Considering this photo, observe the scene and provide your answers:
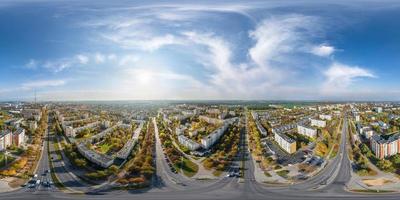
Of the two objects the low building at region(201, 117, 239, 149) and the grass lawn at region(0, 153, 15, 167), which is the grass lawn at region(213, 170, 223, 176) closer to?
the low building at region(201, 117, 239, 149)

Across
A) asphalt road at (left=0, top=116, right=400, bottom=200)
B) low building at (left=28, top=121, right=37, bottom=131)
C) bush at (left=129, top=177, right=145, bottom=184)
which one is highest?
Result: low building at (left=28, top=121, right=37, bottom=131)

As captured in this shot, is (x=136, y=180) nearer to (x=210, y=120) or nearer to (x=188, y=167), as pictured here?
(x=188, y=167)

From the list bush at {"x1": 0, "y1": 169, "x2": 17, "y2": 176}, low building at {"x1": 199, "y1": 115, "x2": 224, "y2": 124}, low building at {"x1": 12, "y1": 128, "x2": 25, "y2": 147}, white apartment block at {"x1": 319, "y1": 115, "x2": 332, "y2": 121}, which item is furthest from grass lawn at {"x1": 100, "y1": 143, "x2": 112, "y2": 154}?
white apartment block at {"x1": 319, "y1": 115, "x2": 332, "y2": 121}

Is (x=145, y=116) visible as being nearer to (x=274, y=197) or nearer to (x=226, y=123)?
(x=226, y=123)

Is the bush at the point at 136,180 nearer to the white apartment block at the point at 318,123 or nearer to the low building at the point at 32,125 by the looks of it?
the low building at the point at 32,125

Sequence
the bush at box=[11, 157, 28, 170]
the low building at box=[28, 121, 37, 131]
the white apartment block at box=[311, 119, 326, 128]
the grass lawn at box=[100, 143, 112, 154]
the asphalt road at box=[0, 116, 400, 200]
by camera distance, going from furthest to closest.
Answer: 1. the white apartment block at box=[311, 119, 326, 128]
2. the low building at box=[28, 121, 37, 131]
3. the grass lawn at box=[100, 143, 112, 154]
4. the bush at box=[11, 157, 28, 170]
5. the asphalt road at box=[0, 116, 400, 200]

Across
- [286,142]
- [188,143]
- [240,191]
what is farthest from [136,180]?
[286,142]
